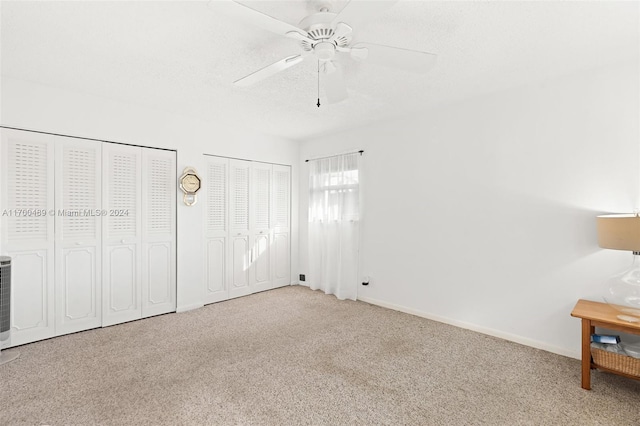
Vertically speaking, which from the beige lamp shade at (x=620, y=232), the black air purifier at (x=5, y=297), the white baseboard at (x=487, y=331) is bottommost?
the white baseboard at (x=487, y=331)

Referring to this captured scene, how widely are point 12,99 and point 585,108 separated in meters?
5.18

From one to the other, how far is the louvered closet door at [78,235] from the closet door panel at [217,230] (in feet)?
4.11

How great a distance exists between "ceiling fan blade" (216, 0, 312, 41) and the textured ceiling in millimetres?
24

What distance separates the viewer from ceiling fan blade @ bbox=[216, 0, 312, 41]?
4.71 feet

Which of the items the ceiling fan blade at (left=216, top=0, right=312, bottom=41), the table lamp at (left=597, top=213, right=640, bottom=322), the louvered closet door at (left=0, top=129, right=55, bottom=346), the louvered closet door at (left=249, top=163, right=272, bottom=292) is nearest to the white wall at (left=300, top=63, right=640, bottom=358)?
the table lamp at (left=597, top=213, right=640, bottom=322)

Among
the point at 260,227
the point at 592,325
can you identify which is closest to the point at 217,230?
the point at 260,227

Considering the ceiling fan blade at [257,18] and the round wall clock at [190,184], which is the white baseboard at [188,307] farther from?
the ceiling fan blade at [257,18]

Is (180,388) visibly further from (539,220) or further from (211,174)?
(539,220)

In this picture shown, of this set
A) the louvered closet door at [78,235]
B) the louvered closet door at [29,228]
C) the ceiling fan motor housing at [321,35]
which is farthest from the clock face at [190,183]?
the ceiling fan motor housing at [321,35]

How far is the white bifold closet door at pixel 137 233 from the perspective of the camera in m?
3.53

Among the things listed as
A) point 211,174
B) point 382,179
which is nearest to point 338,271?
point 382,179

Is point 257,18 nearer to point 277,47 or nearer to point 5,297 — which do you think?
point 277,47

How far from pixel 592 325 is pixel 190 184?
4.23m

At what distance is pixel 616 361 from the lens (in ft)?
7.27
